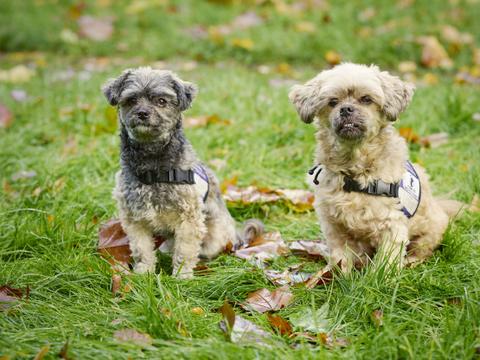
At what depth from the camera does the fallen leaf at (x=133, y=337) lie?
9.78ft

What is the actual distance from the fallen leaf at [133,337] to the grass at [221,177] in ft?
0.14

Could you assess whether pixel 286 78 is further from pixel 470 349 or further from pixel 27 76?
pixel 470 349

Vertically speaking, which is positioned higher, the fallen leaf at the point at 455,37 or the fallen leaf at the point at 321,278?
the fallen leaf at the point at 455,37

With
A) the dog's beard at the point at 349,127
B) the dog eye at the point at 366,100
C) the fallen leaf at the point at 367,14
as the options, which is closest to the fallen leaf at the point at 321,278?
the dog's beard at the point at 349,127

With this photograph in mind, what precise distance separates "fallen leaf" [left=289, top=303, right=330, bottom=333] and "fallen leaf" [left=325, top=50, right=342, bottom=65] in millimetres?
6545

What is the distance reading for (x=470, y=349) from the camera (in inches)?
111

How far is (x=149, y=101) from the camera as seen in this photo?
4199 millimetres

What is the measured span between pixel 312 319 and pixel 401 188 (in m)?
1.21

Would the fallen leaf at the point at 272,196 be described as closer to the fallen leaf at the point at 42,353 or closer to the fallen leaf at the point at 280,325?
the fallen leaf at the point at 280,325

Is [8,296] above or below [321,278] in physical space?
above

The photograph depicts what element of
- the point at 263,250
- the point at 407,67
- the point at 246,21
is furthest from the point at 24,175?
the point at 246,21

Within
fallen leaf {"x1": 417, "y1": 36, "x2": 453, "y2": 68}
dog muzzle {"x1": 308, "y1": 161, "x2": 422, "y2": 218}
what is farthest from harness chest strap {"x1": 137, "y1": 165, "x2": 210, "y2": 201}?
fallen leaf {"x1": 417, "y1": 36, "x2": 453, "y2": 68}

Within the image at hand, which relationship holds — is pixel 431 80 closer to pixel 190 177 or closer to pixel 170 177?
pixel 190 177

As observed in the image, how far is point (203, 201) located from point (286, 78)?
482 centimetres
